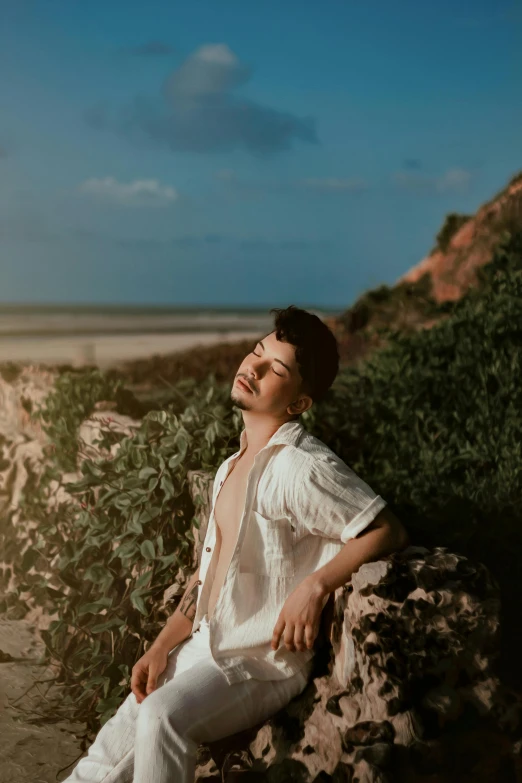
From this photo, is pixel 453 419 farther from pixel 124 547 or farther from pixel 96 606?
pixel 96 606

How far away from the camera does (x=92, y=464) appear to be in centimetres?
318

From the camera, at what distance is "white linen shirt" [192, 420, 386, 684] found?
1964 millimetres

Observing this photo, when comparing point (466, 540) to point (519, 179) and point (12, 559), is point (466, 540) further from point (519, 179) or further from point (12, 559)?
point (519, 179)

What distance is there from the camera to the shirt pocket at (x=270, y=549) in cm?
203

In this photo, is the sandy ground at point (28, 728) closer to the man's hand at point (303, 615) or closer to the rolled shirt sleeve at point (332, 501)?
the man's hand at point (303, 615)

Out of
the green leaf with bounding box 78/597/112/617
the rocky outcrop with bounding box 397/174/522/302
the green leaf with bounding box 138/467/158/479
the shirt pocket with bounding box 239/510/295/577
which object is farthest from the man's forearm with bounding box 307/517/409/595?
the rocky outcrop with bounding box 397/174/522/302

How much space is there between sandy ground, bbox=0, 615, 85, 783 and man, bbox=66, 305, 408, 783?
63cm

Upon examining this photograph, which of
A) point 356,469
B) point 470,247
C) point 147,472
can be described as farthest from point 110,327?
point 147,472

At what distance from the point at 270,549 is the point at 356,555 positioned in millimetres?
215

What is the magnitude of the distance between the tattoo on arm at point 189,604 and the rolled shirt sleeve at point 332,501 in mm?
428

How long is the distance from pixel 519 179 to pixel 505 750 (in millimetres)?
6337

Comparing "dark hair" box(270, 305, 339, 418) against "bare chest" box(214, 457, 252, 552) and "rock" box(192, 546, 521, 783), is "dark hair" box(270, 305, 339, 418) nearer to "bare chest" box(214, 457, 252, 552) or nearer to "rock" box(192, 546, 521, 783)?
"bare chest" box(214, 457, 252, 552)

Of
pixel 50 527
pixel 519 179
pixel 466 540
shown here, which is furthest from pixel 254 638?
pixel 519 179

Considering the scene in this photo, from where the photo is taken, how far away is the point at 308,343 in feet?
6.95
